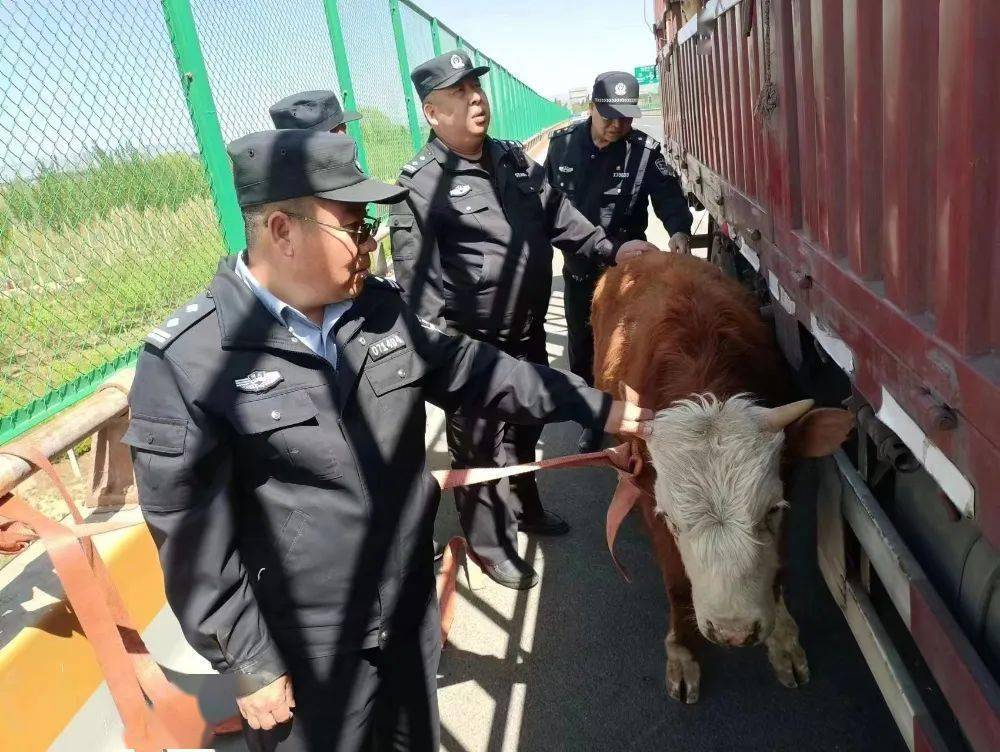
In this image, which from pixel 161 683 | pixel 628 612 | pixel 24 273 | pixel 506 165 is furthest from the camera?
pixel 506 165

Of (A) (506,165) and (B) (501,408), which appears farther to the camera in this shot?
(A) (506,165)

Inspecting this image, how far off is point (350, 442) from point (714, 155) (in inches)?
147

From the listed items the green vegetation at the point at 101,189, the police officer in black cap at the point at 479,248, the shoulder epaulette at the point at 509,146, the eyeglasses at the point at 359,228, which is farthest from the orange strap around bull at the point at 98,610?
the shoulder epaulette at the point at 509,146

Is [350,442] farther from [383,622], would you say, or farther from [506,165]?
[506,165]

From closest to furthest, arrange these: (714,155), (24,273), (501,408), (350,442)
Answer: (350,442) → (501,408) → (24,273) → (714,155)

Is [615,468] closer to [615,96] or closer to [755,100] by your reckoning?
[755,100]

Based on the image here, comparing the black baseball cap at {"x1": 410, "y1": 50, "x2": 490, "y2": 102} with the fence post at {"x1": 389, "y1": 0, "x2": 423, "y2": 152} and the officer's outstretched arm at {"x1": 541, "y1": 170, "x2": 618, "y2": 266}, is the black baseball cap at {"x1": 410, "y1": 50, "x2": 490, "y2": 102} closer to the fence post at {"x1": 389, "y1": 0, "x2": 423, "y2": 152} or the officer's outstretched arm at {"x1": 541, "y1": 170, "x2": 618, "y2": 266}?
the officer's outstretched arm at {"x1": 541, "y1": 170, "x2": 618, "y2": 266}

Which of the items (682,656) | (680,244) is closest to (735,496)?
(682,656)

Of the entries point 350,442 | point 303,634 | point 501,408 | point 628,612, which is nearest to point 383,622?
point 303,634

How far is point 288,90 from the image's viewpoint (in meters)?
6.04

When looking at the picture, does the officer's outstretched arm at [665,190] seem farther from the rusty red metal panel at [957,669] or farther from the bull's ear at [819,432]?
the rusty red metal panel at [957,669]

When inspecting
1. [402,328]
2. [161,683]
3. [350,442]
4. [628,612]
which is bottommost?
[628,612]

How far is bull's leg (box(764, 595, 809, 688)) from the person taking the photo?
283 cm

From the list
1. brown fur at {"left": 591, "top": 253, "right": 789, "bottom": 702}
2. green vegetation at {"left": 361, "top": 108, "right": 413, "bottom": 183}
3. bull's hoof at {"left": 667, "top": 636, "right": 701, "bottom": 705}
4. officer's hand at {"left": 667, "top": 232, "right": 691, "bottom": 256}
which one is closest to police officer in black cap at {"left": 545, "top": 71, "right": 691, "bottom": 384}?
Result: officer's hand at {"left": 667, "top": 232, "right": 691, "bottom": 256}
